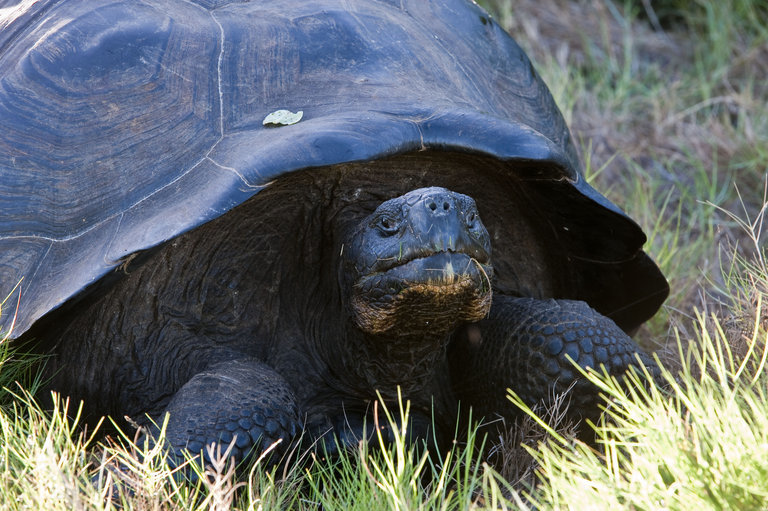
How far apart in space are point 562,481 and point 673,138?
3947 mm

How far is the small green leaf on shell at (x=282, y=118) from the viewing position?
2.76 m

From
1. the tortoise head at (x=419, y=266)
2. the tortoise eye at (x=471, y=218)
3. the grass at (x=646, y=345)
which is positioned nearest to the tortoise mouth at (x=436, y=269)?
the tortoise head at (x=419, y=266)

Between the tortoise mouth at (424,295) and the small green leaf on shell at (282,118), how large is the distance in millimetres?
540

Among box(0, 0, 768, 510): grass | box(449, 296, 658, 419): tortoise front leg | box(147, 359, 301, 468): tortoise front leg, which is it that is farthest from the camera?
box(449, 296, 658, 419): tortoise front leg

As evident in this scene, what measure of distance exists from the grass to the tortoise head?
1.28ft

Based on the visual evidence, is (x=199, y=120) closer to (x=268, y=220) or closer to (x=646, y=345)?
(x=268, y=220)

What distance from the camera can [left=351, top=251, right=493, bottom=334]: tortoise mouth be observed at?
246 cm

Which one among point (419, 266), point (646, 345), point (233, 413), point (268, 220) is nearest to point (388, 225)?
point (419, 266)

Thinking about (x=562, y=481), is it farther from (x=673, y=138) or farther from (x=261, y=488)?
(x=673, y=138)

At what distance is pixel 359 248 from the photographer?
270cm

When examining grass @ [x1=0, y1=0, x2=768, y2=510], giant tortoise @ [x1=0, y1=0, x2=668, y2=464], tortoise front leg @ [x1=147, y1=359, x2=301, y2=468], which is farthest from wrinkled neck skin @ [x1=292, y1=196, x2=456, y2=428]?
tortoise front leg @ [x1=147, y1=359, x2=301, y2=468]

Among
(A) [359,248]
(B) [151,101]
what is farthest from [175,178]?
(A) [359,248]

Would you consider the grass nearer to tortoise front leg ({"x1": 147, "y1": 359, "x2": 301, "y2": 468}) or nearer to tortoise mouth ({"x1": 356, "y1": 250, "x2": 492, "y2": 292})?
tortoise front leg ({"x1": 147, "y1": 359, "x2": 301, "y2": 468})

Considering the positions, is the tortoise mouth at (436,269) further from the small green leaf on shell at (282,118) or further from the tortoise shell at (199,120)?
the small green leaf on shell at (282,118)
